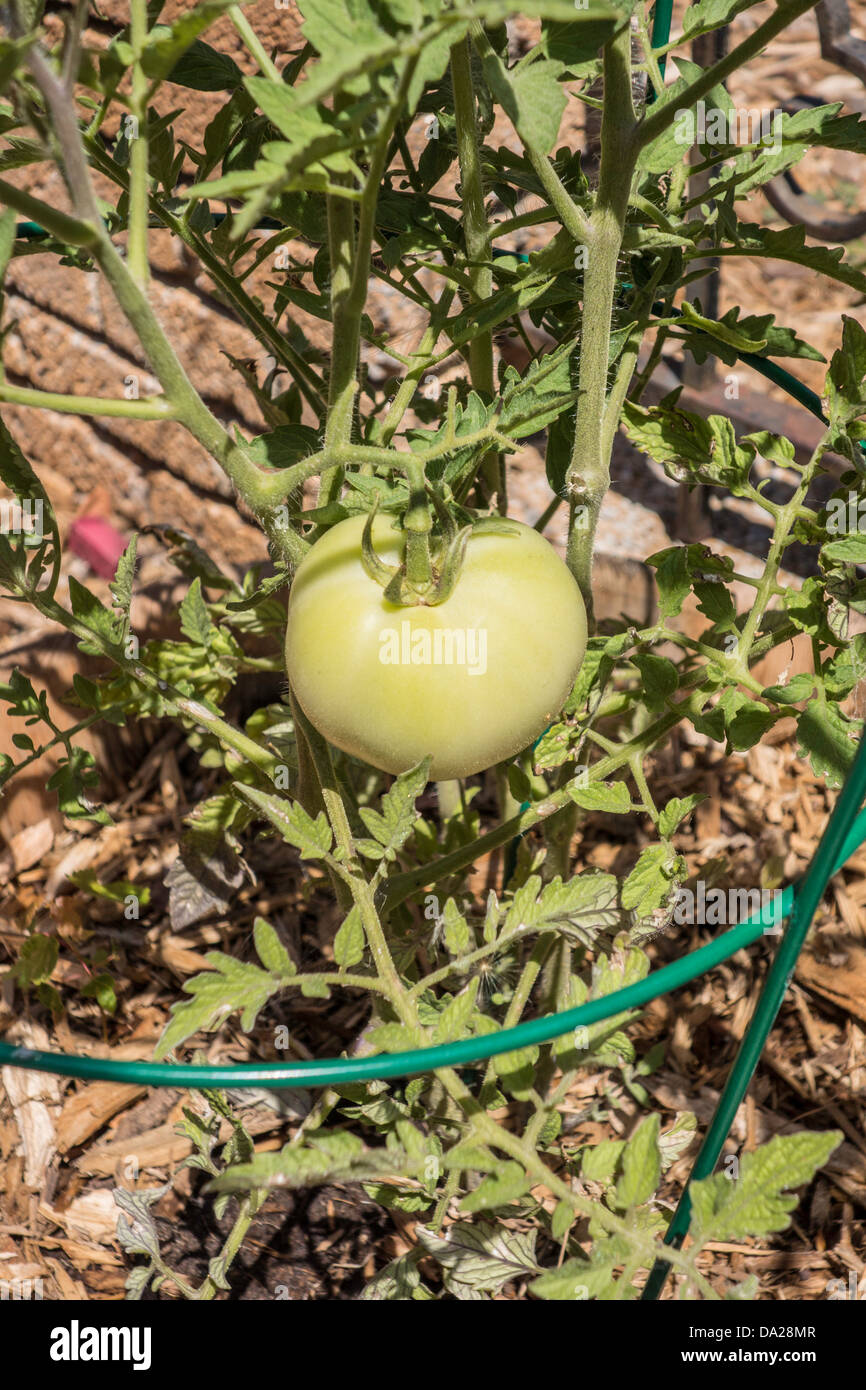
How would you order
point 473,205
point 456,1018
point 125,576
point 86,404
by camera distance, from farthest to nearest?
1. point 125,576
2. point 473,205
3. point 456,1018
4. point 86,404

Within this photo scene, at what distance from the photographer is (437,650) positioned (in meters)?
0.60

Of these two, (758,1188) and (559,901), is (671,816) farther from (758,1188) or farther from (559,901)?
(758,1188)

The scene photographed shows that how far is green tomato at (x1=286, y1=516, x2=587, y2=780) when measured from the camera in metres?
0.60

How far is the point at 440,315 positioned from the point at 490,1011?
2.26 ft

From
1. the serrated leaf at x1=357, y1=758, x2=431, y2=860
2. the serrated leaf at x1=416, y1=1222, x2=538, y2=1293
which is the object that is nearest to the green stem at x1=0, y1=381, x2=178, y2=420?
the serrated leaf at x1=357, y1=758, x2=431, y2=860

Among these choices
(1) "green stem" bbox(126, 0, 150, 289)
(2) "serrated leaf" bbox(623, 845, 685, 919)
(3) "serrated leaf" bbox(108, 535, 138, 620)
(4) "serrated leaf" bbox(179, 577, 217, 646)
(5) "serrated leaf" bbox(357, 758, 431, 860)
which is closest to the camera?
(1) "green stem" bbox(126, 0, 150, 289)

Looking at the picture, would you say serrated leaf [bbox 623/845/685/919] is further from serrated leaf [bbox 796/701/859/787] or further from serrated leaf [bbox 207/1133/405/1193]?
serrated leaf [bbox 207/1133/405/1193]

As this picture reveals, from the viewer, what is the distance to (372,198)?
546 mm

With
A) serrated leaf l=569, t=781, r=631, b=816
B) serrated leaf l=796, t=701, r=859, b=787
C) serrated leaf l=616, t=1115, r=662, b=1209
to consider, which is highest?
serrated leaf l=796, t=701, r=859, b=787

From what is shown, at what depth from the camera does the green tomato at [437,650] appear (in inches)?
23.8

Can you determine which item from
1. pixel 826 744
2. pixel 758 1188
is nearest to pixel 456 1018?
pixel 758 1188

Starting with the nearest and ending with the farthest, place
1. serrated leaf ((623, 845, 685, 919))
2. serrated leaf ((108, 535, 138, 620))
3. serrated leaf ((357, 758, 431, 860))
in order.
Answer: serrated leaf ((357, 758, 431, 860)) < serrated leaf ((623, 845, 685, 919)) < serrated leaf ((108, 535, 138, 620))

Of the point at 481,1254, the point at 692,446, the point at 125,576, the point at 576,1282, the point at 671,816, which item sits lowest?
the point at 481,1254

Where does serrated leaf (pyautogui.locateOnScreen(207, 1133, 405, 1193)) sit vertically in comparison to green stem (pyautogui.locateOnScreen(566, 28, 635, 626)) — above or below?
below
